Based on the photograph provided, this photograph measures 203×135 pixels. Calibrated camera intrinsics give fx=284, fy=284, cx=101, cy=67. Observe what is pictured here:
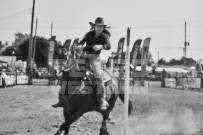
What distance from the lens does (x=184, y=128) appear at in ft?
28.3

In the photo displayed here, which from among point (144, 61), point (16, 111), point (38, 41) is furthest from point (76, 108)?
point (38, 41)

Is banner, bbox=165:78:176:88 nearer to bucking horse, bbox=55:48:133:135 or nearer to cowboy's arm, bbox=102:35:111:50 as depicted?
cowboy's arm, bbox=102:35:111:50

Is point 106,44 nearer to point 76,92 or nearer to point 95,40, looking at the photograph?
point 95,40

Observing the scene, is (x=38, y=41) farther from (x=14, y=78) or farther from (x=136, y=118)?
(x=136, y=118)

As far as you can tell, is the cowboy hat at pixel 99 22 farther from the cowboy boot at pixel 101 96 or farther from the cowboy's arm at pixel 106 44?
the cowboy boot at pixel 101 96

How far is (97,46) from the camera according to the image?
287 inches

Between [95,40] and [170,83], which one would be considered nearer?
[95,40]

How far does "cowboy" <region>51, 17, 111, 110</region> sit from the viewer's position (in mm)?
7297

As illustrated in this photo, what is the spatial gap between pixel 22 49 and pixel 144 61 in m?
56.9

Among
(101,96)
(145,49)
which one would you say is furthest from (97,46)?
(145,49)

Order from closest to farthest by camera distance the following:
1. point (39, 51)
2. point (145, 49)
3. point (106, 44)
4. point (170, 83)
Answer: point (106, 44)
point (145, 49)
point (170, 83)
point (39, 51)

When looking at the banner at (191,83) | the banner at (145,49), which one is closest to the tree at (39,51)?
the banner at (145,49)

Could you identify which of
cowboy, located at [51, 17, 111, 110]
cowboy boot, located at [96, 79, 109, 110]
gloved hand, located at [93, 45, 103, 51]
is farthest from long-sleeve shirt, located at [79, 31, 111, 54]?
cowboy boot, located at [96, 79, 109, 110]

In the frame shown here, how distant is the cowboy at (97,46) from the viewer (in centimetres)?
730
